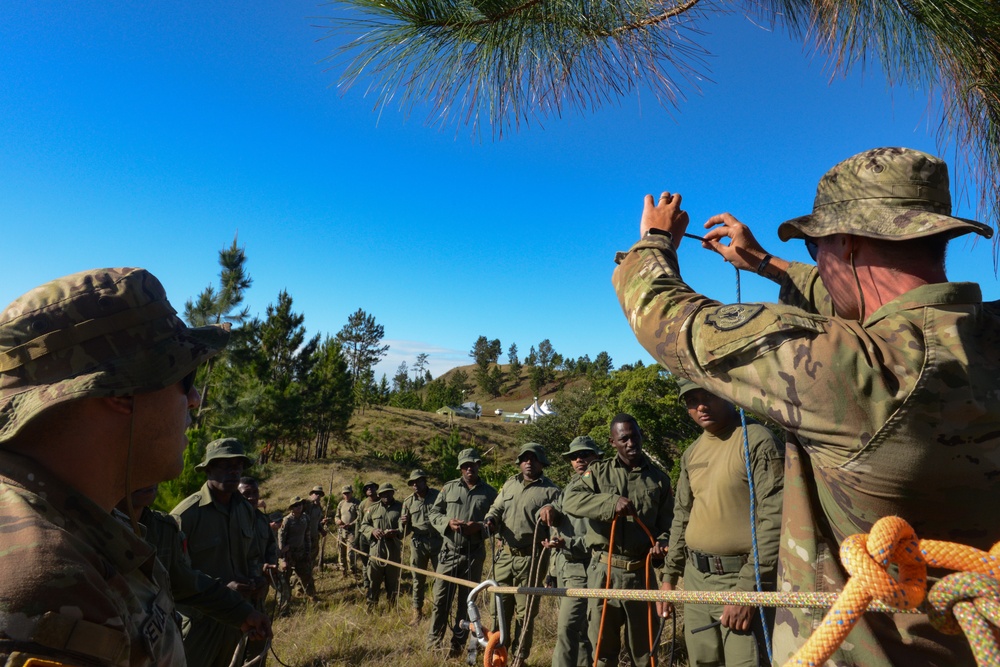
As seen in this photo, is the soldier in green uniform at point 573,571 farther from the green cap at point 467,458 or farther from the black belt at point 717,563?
the green cap at point 467,458

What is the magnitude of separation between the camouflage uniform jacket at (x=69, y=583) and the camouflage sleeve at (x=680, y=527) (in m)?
3.56

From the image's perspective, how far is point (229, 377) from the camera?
2375cm

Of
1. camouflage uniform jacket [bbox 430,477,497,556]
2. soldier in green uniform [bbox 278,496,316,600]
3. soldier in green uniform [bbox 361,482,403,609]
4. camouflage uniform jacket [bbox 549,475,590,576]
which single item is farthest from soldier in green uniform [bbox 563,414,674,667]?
soldier in green uniform [bbox 278,496,316,600]

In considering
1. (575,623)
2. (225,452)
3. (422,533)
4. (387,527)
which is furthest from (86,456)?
(387,527)

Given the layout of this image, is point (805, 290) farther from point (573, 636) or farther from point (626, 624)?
point (573, 636)

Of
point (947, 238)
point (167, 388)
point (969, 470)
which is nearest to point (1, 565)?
point (167, 388)

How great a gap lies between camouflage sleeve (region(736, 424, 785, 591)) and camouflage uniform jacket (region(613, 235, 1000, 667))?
217 centimetres

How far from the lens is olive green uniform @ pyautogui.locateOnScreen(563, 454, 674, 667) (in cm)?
512

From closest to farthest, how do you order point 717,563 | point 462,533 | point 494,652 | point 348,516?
point 494,652 → point 717,563 → point 462,533 → point 348,516

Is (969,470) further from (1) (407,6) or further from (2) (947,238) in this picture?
(1) (407,6)

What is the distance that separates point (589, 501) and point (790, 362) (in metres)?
4.41

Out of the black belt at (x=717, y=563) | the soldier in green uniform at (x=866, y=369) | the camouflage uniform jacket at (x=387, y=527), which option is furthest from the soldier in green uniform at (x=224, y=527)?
the camouflage uniform jacket at (x=387, y=527)

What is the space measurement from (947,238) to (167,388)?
193 cm

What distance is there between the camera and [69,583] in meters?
1.04
